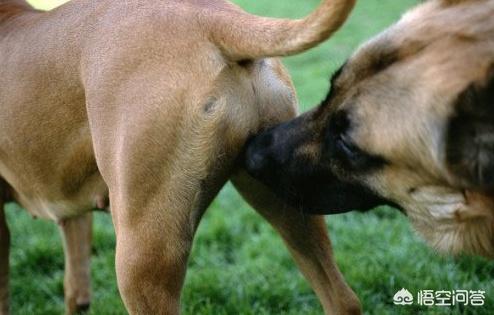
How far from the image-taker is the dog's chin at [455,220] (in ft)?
8.61

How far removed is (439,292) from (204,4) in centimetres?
190

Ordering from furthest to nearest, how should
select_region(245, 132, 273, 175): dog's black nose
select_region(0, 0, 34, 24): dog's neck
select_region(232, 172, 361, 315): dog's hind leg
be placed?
select_region(0, 0, 34, 24): dog's neck → select_region(232, 172, 361, 315): dog's hind leg → select_region(245, 132, 273, 175): dog's black nose

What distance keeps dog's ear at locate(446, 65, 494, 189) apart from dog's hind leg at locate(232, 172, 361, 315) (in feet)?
2.79

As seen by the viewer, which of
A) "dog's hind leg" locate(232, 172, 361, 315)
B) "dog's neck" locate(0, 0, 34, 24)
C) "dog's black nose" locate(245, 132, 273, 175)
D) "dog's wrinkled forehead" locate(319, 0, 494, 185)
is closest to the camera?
"dog's wrinkled forehead" locate(319, 0, 494, 185)

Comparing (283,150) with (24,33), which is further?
(24,33)

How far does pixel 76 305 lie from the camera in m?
4.17

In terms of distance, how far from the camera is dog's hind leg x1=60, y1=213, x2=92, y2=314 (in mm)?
4164

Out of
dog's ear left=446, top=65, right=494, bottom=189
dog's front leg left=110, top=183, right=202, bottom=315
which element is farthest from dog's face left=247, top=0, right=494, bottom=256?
dog's front leg left=110, top=183, right=202, bottom=315

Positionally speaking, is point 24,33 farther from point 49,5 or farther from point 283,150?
point 49,5

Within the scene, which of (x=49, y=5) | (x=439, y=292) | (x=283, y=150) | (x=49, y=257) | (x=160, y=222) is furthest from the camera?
(x=49, y=5)

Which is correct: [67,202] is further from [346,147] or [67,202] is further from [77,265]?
[346,147]

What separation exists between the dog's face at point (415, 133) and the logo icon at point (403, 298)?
998mm

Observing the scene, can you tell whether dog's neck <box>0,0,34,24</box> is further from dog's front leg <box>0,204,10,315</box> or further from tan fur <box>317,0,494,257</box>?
tan fur <box>317,0,494,257</box>

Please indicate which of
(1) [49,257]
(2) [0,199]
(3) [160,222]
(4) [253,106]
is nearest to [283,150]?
(4) [253,106]
